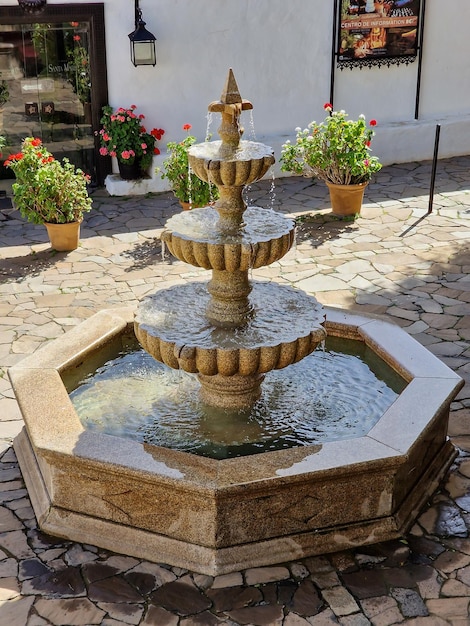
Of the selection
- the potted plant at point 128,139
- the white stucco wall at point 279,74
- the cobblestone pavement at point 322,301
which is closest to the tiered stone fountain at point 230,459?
the cobblestone pavement at point 322,301

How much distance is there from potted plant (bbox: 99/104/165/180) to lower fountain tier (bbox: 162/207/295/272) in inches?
245

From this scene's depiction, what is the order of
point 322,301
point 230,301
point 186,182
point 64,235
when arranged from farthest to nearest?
point 186,182 < point 64,235 < point 322,301 < point 230,301

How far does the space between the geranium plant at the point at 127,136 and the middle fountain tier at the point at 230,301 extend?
5971 mm

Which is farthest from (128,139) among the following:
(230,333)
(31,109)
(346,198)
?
(230,333)

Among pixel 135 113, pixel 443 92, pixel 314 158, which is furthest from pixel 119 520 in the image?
pixel 443 92

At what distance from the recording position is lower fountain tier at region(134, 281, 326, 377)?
5.54 meters

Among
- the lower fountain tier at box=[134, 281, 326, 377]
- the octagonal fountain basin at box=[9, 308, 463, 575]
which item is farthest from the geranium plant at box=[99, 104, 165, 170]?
the octagonal fountain basin at box=[9, 308, 463, 575]

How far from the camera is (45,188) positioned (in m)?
9.76

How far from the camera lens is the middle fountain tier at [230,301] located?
5.55 metres

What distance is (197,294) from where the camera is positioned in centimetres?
650

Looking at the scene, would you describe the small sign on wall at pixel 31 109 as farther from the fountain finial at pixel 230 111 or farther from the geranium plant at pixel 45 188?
the fountain finial at pixel 230 111

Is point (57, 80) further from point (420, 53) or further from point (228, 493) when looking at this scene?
point (228, 493)

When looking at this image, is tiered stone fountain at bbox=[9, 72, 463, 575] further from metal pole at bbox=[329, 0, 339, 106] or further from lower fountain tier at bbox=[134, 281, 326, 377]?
metal pole at bbox=[329, 0, 339, 106]

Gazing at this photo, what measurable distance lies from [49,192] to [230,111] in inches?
183
